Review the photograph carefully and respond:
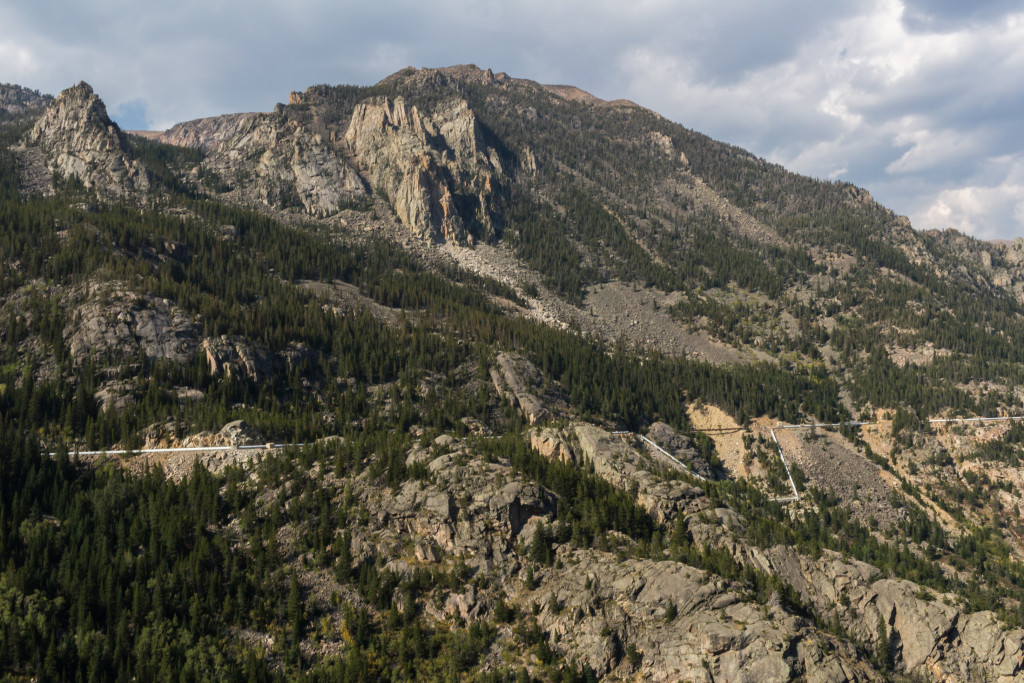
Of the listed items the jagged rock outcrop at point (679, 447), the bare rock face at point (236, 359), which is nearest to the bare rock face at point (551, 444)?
the jagged rock outcrop at point (679, 447)

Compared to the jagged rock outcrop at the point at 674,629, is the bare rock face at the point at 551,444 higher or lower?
higher

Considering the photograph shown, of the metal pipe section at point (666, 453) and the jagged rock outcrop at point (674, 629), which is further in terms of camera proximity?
the metal pipe section at point (666, 453)

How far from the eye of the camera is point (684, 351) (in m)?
164

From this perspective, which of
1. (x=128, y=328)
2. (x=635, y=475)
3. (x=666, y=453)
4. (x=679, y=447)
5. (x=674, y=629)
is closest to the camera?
(x=674, y=629)

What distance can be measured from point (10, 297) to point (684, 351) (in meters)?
137

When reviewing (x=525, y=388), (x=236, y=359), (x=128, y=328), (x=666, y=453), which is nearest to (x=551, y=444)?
(x=666, y=453)

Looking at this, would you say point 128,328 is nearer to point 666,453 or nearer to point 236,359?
point 236,359

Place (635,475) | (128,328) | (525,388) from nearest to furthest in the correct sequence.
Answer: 1. (635,475)
2. (128,328)
3. (525,388)

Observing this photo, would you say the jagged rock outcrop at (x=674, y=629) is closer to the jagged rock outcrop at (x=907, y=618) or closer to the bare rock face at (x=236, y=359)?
the jagged rock outcrop at (x=907, y=618)

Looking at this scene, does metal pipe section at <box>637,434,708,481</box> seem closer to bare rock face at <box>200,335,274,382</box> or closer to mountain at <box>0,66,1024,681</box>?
mountain at <box>0,66,1024,681</box>

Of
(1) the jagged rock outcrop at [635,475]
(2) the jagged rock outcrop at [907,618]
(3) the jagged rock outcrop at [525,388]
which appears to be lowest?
(2) the jagged rock outcrop at [907,618]

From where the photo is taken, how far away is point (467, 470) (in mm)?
65750

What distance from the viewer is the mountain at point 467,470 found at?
51.2 m

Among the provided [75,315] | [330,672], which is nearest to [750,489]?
[330,672]
